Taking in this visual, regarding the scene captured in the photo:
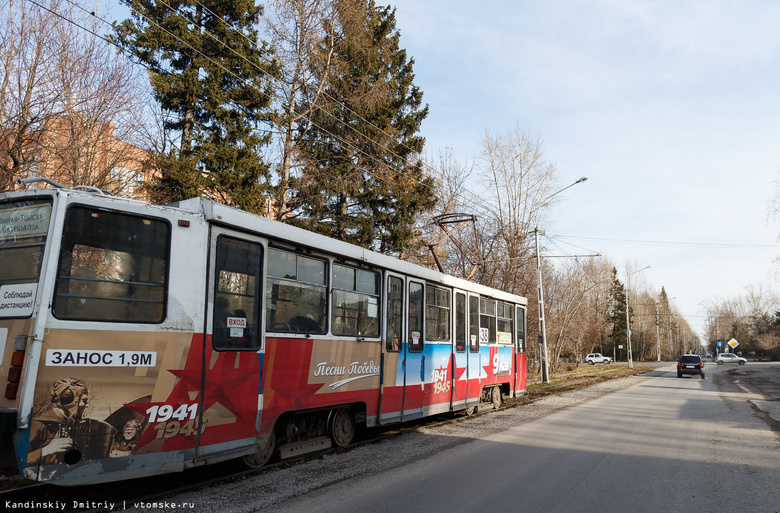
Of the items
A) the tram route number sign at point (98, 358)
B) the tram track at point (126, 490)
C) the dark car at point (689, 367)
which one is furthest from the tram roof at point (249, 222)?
the dark car at point (689, 367)

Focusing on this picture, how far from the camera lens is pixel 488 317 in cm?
1369

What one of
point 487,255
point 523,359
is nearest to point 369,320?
point 523,359

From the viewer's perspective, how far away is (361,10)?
21.0 metres

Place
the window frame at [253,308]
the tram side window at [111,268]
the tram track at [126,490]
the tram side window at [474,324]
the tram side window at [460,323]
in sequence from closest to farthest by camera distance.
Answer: the tram side window at [111,268]
the tram track at [126,490]
the window frame at [253,308]
the tram side window at [460,323]
the tram side window at [474,324]

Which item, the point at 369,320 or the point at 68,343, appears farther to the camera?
the point at 369,320

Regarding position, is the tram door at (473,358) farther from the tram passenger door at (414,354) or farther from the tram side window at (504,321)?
the tram passenger door at (414,354)

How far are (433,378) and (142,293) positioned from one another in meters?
6.55

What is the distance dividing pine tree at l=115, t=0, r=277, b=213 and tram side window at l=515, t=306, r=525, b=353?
8.84 meters

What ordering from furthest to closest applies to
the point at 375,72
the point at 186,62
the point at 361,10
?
1. the point at 375,72
2. the point at 361,10
3. the point at 186,62

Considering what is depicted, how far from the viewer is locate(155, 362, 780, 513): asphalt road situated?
5711 mm

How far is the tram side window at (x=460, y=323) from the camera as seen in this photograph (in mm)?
11880

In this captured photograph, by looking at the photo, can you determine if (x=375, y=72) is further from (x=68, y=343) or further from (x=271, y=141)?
(x=68, y=343)

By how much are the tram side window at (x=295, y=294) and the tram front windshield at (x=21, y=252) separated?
8.07 feet

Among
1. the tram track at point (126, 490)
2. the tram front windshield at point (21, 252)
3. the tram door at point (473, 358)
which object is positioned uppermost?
the tram front windshield at point (21, 252)
